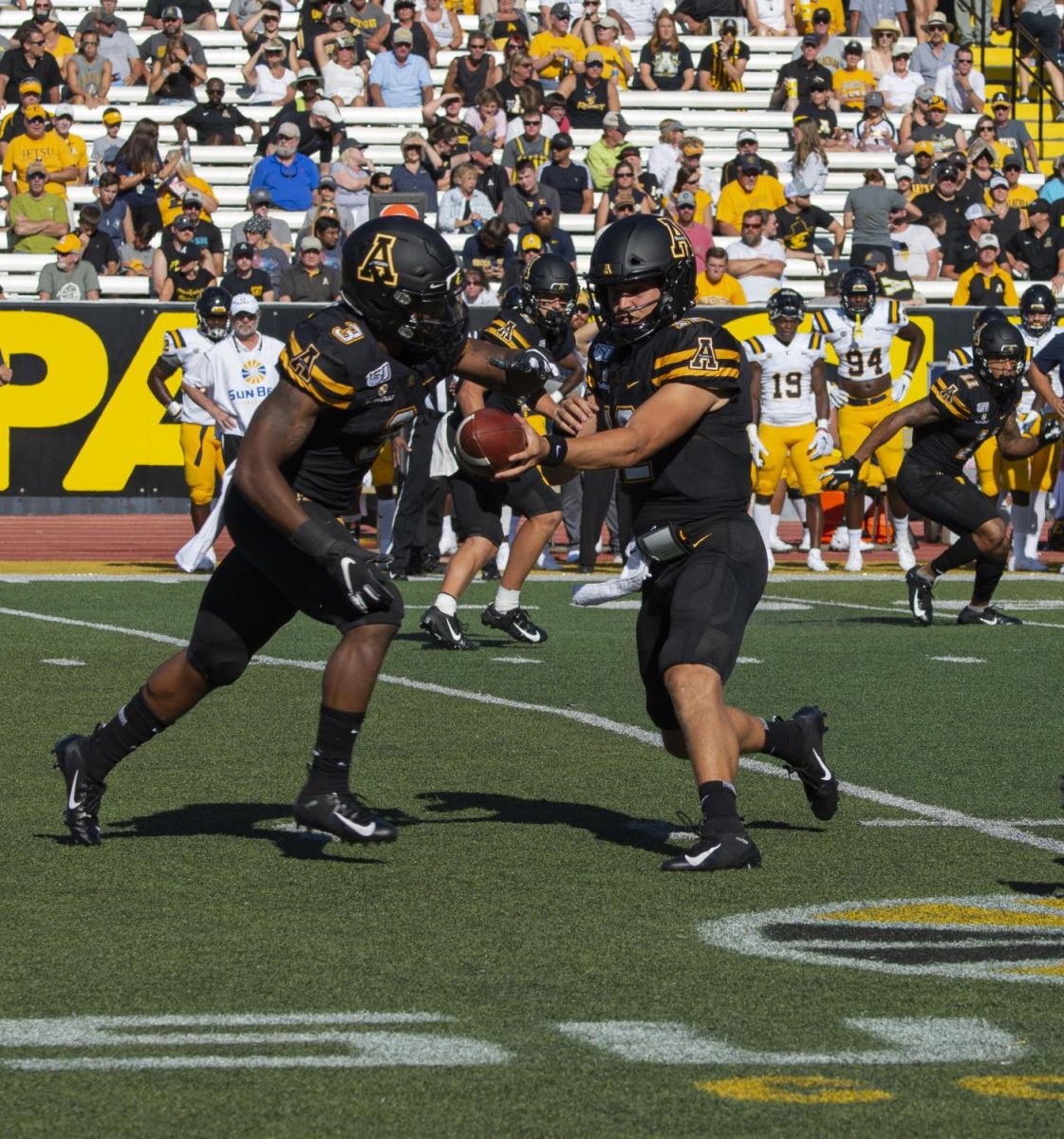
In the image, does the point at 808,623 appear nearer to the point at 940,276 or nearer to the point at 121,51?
the point at 940,276

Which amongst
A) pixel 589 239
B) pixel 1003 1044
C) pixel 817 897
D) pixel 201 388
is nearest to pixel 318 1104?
pixel 1003 1044

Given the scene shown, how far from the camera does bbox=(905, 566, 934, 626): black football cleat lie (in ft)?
41.2

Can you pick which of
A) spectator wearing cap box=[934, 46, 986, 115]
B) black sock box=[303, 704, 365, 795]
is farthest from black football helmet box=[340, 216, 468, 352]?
spectator wearing cap box=[934, 46, 986, 115]

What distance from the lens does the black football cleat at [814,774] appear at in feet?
20.8

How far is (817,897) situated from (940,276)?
17.3 meters

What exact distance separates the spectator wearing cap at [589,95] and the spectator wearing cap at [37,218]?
531 cm

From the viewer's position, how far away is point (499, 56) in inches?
942

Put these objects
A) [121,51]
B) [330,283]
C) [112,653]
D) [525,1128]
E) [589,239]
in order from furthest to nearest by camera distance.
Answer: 1. [121,51]
2. [589,239]
3. [330,283]
4. [112,653]
5. [525,1128]

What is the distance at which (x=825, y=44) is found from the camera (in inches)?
983

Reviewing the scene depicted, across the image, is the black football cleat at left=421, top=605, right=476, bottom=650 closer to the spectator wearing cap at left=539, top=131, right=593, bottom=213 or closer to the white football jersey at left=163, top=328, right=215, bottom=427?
the white football jersey at left=163, top=328, right=215, bottom=427

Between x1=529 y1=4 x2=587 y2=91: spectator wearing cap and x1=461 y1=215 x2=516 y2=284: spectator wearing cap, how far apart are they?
456 centimetres

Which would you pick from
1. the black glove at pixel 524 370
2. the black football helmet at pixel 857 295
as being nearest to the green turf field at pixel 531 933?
the black glove at pixel 524 370

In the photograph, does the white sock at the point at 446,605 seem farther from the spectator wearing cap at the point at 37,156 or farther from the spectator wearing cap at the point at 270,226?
the spectator wearing cap at the point at 37,156

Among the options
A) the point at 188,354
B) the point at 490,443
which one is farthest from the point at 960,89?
the point at 490,443
